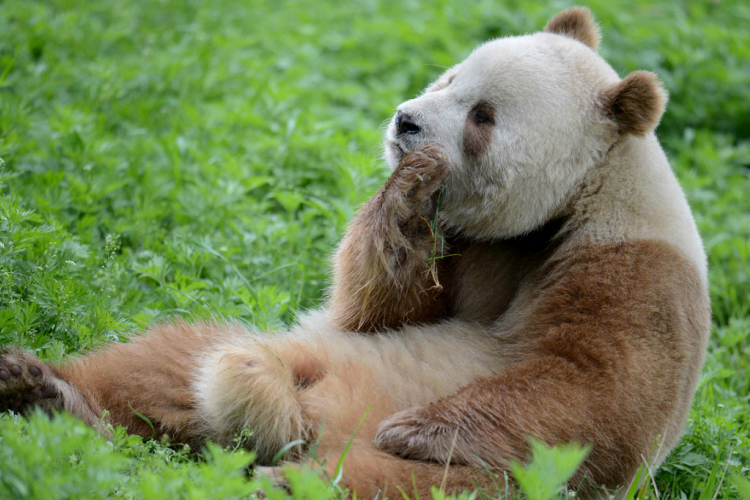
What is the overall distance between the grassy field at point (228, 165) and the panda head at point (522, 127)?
1.46 m

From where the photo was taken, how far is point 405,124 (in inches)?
154

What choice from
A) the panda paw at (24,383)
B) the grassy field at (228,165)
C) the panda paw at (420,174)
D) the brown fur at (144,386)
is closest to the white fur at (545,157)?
the panda paw at (420,174)

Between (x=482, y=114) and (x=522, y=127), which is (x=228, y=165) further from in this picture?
(x=522, y=127)

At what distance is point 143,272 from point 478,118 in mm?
2278

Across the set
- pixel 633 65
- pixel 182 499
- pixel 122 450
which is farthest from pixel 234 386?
pixel 633 65

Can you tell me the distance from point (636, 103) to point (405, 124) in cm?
118

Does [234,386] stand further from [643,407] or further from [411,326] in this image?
[643,407]

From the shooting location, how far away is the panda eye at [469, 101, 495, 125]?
3.89m

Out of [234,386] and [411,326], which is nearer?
[234,386]

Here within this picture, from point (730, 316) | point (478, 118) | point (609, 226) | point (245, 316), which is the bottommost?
point (730, 316)

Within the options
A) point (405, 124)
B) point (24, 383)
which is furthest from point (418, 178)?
point (24, 383)

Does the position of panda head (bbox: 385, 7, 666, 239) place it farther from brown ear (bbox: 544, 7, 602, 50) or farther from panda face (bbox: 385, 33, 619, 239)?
brown ear (bbox: 544, 7, 602, 50)

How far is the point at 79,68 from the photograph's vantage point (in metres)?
6.79

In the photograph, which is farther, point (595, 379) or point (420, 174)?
point (420, 174)
